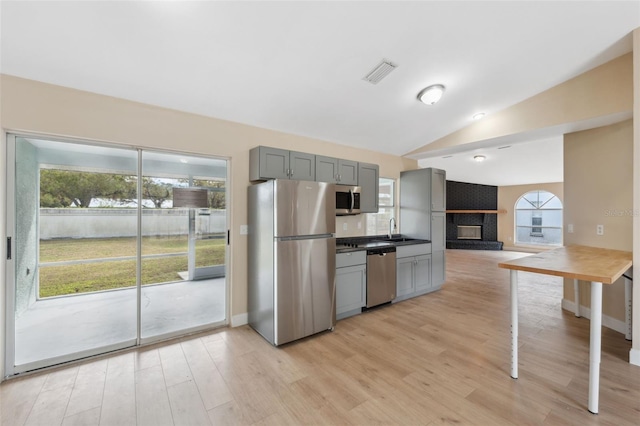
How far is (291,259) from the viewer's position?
287 centimetres

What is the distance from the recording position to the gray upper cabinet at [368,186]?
4168mm

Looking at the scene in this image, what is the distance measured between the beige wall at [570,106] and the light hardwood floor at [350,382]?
2.47 m

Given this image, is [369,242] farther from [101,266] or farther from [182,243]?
[101,266]

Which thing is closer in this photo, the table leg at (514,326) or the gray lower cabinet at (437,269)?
the table leg at (514,326)

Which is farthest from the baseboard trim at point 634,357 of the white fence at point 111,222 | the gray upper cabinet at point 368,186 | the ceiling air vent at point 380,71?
the white fence at point 111,222

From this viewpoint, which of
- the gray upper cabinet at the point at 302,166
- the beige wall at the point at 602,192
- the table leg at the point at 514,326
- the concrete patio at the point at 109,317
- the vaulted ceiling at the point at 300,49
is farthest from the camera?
the gray upper cabinet at the point at 302,166

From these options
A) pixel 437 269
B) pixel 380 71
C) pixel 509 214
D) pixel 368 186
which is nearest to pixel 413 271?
pixel 437 269

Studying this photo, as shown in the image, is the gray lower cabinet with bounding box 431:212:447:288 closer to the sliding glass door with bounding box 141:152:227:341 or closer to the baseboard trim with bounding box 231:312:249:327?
the baseboard trim with bounding box 231:312:249:327

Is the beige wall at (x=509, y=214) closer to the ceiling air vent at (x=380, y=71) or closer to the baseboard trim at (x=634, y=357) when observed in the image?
the baseboard trim at (x=634, y=357)

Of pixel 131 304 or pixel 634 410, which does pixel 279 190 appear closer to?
pixel 131 304

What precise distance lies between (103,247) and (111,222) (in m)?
0.28

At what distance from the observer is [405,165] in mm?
5250

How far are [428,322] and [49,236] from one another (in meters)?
4.18

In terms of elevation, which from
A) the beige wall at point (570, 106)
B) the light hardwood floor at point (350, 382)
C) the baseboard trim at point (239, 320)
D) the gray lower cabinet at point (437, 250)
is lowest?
the light hardwood floor at point (350, 382)
